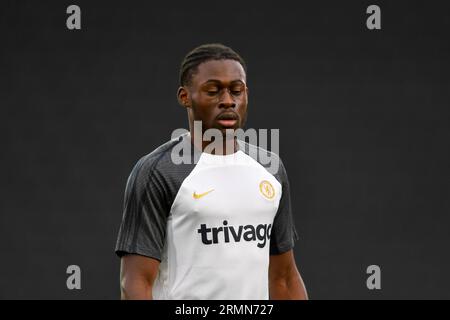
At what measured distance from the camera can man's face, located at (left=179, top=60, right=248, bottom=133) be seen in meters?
2.45

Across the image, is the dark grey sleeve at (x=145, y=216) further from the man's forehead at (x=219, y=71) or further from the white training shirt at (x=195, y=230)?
the man's forehead at (x=219, y=71)

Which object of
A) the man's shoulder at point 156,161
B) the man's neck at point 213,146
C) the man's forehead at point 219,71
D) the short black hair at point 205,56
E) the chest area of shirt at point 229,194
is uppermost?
the short black hair at point 205,56

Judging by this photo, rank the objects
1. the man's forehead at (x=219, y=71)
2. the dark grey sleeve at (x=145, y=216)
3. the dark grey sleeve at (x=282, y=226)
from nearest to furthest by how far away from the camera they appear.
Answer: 1. the dark grey sleeve at (x=145, y=216)
2. the man's forehead at (x=219, y=71)
3. the dark grey sleeve at (x=282, y=226)

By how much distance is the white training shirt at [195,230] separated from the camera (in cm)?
238

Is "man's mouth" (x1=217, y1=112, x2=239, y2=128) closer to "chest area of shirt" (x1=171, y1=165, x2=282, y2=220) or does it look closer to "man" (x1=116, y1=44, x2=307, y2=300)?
"man" (x1=116, y1=44, x2=307, y2=300)

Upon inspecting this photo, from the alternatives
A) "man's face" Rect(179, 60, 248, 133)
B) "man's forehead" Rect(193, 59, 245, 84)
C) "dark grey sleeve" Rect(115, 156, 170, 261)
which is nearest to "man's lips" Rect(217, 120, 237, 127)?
"man's face" Rect(179, 60, 248, 133)

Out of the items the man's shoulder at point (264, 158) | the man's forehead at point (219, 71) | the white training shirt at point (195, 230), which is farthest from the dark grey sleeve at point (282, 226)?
the man's forehead at point (219, 71)

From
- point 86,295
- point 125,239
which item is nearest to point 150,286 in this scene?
point 125,239

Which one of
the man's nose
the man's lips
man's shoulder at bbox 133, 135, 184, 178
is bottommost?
man's shoulder at bbox 133, 135, 184, 178

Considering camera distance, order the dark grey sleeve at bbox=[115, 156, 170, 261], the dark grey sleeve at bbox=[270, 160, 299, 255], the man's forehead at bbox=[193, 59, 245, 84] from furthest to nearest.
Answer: the dark grey sleeve at bbox=[270, 160, 299, 255]
the man's forehead at bbox=[193, 59, 245, 84]
the dark grey sleeve at bbox=[115, 156, 170, 261]

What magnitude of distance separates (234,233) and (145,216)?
0.93ft
